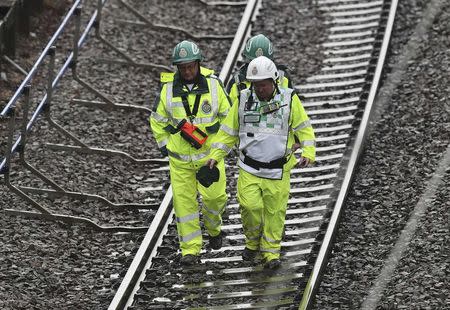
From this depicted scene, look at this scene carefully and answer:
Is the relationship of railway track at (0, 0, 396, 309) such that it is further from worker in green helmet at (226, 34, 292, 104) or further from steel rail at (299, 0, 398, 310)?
worker in green helmet at (226, 34, 292, 104)

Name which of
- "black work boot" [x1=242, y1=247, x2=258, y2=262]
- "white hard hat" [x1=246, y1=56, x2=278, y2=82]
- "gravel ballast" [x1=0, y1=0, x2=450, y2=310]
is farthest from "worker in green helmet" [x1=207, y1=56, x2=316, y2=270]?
"gravel ballast" [x1=0, y1=0, x2=450, y2=310]

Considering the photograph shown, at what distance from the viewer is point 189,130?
12.8 meters

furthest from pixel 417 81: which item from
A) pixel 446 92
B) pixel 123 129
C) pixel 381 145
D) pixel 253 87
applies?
pixel 253 87

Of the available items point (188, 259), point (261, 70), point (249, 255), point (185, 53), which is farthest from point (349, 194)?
point (185, 53)

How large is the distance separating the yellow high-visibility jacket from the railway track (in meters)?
1.07

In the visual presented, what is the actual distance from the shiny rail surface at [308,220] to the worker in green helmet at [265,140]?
1.70ft

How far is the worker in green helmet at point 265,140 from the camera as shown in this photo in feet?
41.2

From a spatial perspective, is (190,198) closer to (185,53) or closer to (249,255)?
(249,255)

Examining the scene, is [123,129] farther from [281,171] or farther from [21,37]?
[281,171]

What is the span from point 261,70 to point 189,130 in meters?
0.95

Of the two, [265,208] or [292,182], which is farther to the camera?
[292,182]

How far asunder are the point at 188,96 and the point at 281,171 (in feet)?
3.49

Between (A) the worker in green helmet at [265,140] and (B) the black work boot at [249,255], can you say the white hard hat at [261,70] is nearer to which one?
→ (A) the worker in green helmet at [265,140]

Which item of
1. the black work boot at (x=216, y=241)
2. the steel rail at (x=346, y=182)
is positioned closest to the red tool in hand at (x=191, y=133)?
the black work boot at (x=216, y=241)
